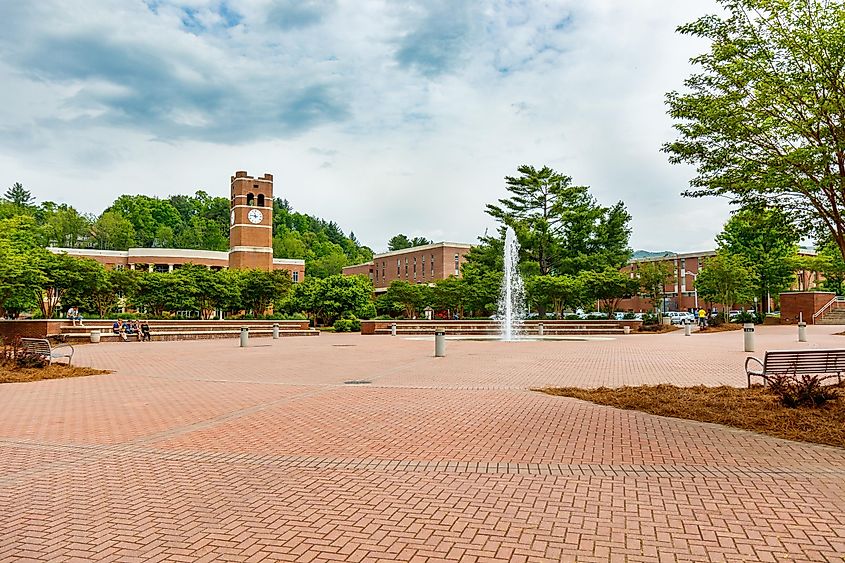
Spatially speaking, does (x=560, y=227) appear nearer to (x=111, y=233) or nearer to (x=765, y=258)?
(x=765, y=258)

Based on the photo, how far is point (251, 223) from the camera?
77.3 m

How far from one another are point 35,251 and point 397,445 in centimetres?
3431

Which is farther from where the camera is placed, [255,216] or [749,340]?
[255,216]

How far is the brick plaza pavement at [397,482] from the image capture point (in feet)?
15.0

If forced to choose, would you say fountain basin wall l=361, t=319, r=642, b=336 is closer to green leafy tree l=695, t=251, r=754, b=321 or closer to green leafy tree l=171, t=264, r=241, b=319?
green leafy tree l=171, t=264, r=241, b=319

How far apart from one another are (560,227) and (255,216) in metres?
39.3

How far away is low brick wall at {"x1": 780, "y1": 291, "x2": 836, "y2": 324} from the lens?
5028 centimetres

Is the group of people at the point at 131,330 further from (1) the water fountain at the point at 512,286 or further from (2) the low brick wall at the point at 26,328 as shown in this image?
(1) the water fountain at the point at 512,286

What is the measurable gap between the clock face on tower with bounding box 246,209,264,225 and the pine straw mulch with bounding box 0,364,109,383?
204 ft

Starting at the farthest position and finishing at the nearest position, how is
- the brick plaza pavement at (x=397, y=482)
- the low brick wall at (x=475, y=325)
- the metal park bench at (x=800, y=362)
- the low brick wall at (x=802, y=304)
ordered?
the low brick wall at (x=802, y=304), the low brick wall at (x=475, y=325), the metal park bench at (x=800, y=362), the brick plaza pavement at (x=397, y=482)

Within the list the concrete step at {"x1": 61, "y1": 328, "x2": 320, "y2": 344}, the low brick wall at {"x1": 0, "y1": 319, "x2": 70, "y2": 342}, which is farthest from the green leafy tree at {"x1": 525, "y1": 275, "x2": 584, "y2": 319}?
the low brick wall at {"x1": 0, "y1": 319, "x2": 70, "y2": 342}

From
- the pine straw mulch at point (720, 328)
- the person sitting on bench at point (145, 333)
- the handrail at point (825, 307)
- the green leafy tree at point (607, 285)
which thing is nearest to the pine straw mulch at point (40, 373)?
the person sitting on bench at point (145, 333)

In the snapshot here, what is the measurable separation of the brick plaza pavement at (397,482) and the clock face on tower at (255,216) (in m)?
67.0

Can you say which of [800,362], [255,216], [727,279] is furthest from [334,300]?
[800,362]
